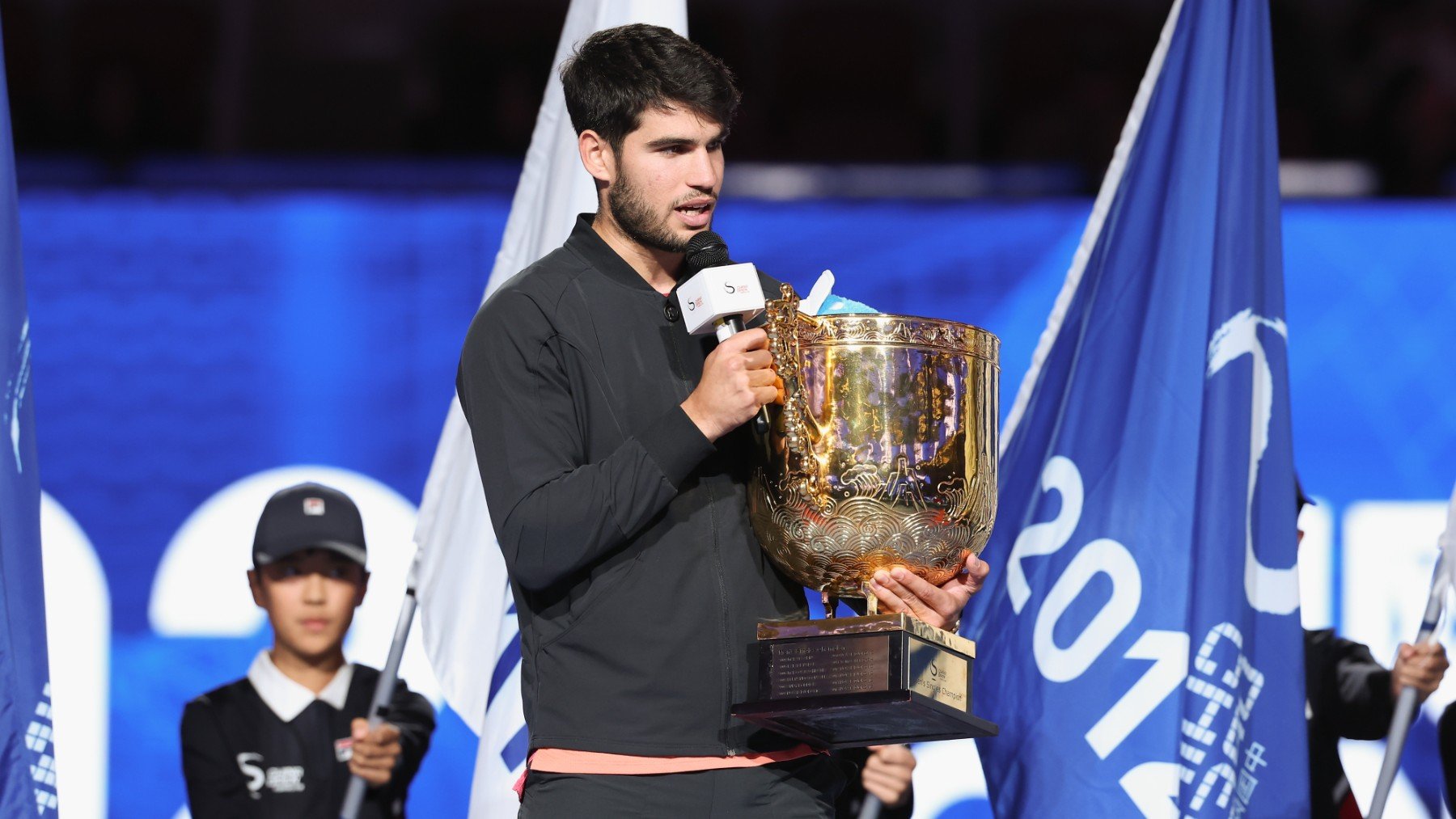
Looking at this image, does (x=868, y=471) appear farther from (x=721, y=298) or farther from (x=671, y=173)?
(x=671, y=173)

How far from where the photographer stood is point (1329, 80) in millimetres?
5371

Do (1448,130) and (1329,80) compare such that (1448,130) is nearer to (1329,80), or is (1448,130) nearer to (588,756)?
(1329,80)

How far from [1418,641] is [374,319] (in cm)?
237

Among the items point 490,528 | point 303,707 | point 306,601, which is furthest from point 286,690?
point 490,528

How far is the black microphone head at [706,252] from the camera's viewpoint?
1981 mm

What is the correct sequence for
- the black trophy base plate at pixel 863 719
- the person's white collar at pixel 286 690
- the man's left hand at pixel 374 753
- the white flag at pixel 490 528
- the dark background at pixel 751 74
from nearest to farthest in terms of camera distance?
1. the black trophy base plate at pixel 863 719
2. the white flag at pixel 490 528
3. the man's left hand at pixel 374 753
4. the person's white collar at pixel 286 690
5. the dark background at pixel 751 74

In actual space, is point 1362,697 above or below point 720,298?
below

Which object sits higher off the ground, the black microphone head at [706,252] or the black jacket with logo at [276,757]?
the black microphone head at [706,252]

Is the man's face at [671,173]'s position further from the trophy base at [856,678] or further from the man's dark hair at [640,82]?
the trophy base at [856,678]

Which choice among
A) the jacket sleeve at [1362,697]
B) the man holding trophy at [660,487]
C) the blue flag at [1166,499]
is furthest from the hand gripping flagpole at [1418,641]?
the man holding trophy at [660,487]

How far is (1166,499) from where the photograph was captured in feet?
9.34

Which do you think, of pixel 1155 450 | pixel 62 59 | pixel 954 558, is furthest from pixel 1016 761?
pixel 62 59

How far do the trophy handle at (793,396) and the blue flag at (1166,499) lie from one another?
108 cm

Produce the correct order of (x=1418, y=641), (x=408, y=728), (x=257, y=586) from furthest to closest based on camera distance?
(x=257, y=586)
(x=408, y=728)
(x=1418, y=641)
